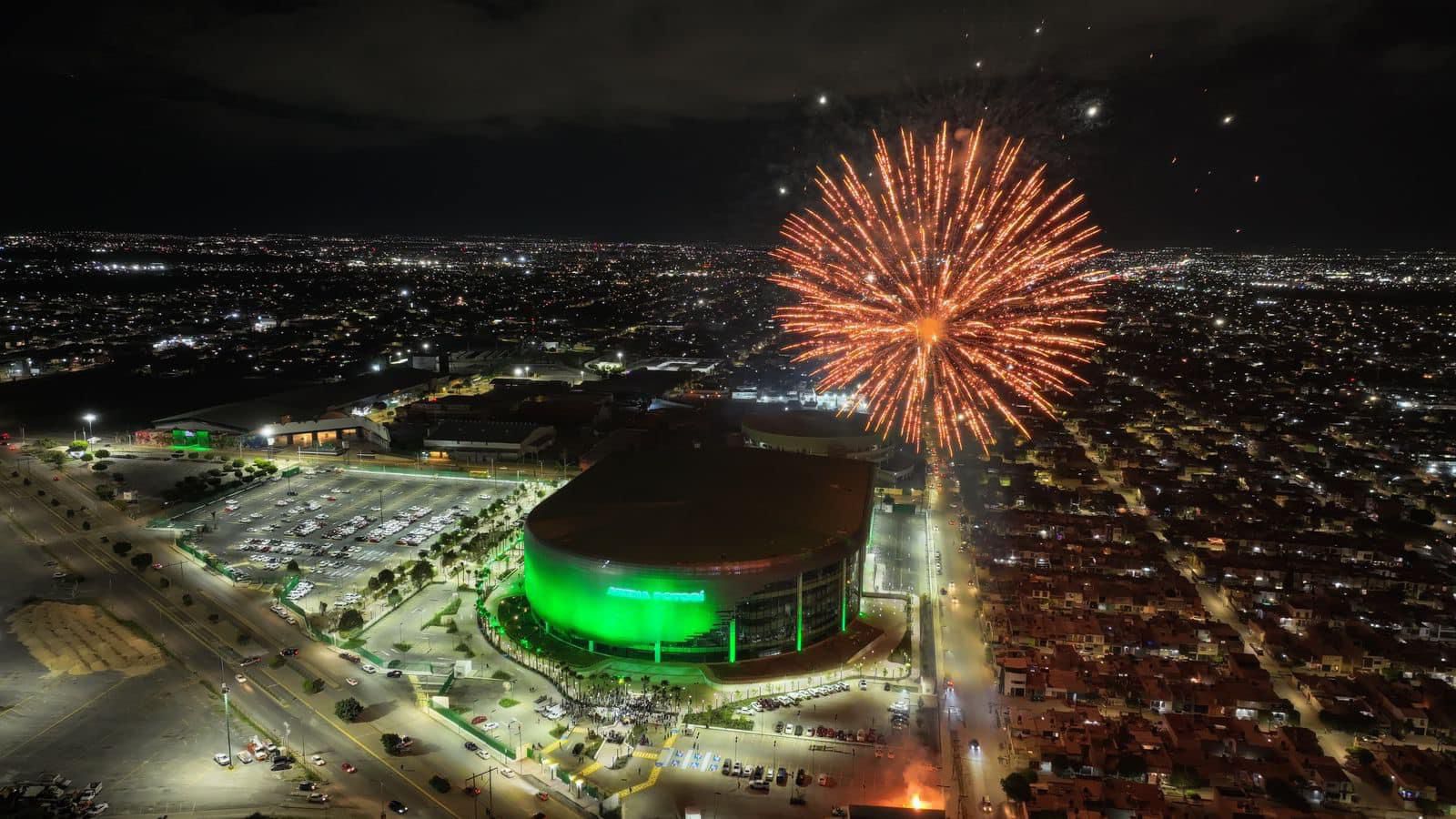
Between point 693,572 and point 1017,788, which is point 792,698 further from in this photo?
point 1017,788

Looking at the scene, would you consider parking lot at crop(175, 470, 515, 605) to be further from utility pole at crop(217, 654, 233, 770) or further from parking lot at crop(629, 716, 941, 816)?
parking lot at crop(629, 716, 941, 816)

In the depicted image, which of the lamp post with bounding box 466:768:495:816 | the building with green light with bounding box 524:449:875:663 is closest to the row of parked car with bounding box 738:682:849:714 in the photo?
the building with green light with bounding box 524:449:875:663

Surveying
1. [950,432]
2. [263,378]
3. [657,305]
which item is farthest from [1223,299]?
[263,378]

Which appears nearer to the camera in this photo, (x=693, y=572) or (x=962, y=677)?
(x=962, y=677)

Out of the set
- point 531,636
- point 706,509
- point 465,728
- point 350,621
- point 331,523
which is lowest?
point 465,728

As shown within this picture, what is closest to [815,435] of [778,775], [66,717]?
[778,775]

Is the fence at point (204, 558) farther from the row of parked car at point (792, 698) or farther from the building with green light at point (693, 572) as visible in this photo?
the row of parked car at point (792, 698)

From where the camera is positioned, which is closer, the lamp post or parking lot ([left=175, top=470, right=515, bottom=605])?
the lamp post
